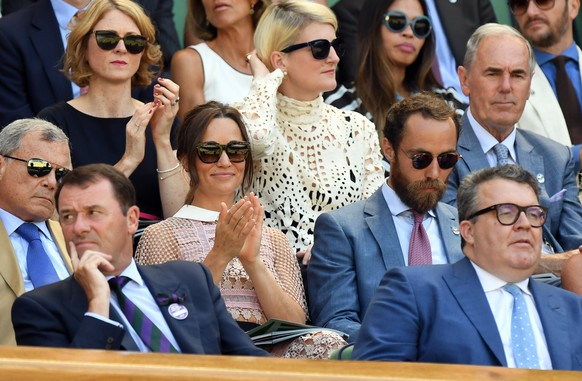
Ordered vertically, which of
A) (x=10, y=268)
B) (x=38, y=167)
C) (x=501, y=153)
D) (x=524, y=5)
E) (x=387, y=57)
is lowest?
(x=10, y=268)

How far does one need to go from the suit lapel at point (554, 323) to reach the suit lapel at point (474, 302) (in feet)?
0.62

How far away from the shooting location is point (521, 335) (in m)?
4.61

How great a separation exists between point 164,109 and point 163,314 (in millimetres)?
1650

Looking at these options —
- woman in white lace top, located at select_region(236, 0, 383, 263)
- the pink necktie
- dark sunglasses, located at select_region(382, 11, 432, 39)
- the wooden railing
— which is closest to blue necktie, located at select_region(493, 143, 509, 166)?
woman in white lace top, located at select_region(236, 0, 383, 263)

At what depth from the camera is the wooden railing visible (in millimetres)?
3650

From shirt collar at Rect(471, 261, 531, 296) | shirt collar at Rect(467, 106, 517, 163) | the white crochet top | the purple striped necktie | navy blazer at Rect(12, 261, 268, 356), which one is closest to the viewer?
navy blazer at Rect(12, 261, 268, 356)

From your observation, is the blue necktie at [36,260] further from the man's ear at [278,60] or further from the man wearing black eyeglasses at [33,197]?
the man's ear at [278,60]

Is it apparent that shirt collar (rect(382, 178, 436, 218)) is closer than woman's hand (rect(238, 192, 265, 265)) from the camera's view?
No

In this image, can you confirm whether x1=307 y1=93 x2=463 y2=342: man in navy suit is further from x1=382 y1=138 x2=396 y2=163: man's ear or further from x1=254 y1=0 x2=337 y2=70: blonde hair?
x1=254 y1=0 x2=337 y2=70: blonde hair

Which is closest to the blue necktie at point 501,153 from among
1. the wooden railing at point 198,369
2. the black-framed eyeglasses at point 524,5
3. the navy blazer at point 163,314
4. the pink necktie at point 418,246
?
the pink necktie at point 418,246

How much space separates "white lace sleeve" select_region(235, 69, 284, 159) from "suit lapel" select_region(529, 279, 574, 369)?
1478 mm

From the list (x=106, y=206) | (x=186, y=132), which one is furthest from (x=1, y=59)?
(x=106, y=206)

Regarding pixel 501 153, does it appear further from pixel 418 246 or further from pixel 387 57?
pixel 418 246

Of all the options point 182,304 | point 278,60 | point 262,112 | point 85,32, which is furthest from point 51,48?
point 182,304
